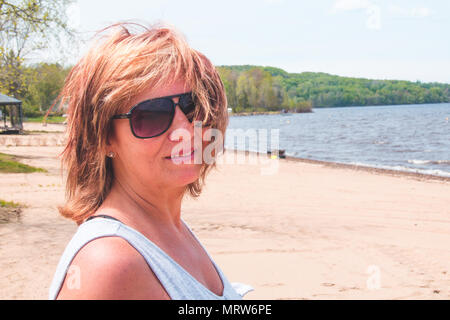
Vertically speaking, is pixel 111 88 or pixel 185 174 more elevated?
pixel 111 88

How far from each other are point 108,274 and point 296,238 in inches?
296

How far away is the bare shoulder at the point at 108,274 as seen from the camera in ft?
2.71

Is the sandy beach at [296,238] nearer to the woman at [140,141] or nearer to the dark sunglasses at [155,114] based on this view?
the woman at [140,141]

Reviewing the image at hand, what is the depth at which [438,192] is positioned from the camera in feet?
50.2

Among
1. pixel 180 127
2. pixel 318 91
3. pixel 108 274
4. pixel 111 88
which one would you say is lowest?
pixel 108 274

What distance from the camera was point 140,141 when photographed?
3.63ft

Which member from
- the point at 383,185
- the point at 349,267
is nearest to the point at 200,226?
the point at 349,267

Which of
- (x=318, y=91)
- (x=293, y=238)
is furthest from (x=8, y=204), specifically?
(x=318, y=91)

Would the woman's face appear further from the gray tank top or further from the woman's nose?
the gray tank top

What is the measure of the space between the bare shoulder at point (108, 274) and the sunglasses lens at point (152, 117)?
12.2 inches

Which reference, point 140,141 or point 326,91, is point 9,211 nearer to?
point 140,141

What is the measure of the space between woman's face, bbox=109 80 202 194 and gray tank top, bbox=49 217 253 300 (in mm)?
195
